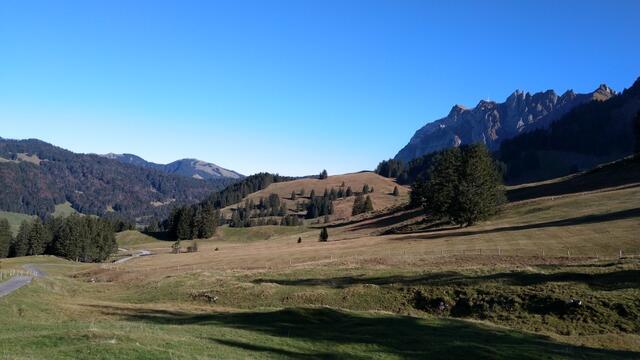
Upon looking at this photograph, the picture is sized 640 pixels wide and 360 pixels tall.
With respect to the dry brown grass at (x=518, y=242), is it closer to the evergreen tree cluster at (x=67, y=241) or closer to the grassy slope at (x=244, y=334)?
the grassy slope at (x=244, y=334)

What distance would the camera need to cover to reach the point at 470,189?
286 feet

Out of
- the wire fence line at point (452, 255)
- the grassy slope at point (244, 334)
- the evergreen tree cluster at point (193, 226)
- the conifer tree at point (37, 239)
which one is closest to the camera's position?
the grassy slope at point (244, 334)

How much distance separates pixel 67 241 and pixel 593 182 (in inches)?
5715

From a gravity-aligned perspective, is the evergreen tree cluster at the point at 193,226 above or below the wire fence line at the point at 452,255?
above

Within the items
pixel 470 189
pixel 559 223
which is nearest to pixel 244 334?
pixel 559 223

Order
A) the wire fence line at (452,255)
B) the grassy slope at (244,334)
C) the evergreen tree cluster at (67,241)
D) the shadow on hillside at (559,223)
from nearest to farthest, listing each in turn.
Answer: the grassy slope at (244,334)
the wire fence line at (452,255)
the shadow on hillside at (559,223)
the evergreen tree cluster at (67,241)

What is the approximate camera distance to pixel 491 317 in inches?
1414

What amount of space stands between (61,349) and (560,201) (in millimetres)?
95838

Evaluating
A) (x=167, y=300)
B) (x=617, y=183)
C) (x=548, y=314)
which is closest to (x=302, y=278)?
(x=167, y=300)

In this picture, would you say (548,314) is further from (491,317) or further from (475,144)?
(475,144)

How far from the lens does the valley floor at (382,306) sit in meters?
23.9

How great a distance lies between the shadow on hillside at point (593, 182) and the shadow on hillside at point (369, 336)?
303ft

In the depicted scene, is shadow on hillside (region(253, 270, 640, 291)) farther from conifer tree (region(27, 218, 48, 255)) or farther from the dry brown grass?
conifer tree (region(27, 218, 48, 255))

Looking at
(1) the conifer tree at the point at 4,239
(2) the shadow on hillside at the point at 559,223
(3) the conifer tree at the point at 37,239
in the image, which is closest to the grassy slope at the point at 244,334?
(2) the shadow on hillside at the point at 559,223
